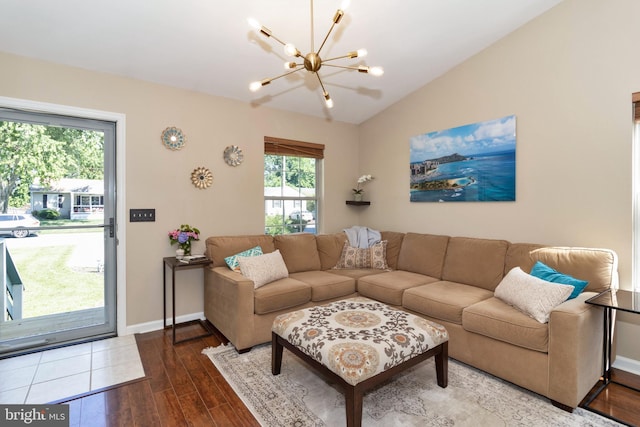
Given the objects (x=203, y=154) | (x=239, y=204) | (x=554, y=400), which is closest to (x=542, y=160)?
(x=554, y=400)

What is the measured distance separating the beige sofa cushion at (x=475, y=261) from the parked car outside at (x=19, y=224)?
3.88 metres

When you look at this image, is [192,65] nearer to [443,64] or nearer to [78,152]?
[78,152]

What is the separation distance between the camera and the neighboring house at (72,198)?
2.82 m

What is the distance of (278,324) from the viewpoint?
2266 millimetres

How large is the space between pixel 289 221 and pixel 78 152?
2.38 meters

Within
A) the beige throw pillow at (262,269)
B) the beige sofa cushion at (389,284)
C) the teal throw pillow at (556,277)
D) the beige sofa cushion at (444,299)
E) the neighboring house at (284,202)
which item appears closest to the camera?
the teal throw pillow at (556,277)

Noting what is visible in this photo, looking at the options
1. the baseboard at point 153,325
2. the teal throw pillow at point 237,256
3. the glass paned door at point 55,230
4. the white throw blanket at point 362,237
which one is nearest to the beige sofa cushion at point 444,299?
the white throw blanket at point 362,237

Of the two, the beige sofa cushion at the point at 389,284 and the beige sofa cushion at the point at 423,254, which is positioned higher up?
the beige sofa cushion at the point at 423,254

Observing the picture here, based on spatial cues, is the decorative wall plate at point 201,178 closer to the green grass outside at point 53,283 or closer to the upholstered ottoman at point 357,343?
the green grass outside at point 53,283

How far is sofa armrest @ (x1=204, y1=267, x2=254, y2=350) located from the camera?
8.93 ft

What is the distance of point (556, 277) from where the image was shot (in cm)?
239

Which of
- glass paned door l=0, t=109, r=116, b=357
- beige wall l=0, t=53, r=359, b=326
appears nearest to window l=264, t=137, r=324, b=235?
beige wall l=0, t=53, r=359, b=326

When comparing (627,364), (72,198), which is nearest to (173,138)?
(72,198)

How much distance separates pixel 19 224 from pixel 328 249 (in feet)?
9.72
